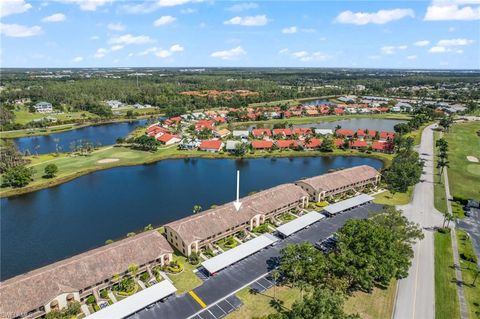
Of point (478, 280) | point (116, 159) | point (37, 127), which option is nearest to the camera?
point (478, 280)

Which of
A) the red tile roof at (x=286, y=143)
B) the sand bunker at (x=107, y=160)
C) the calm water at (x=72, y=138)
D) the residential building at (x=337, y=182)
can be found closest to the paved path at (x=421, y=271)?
the residential building at (x=337, y=182)

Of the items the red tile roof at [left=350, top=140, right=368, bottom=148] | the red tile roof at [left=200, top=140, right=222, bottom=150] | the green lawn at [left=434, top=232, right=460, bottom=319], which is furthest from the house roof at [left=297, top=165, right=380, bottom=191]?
the red tile roof at [left=200, top=140, right=222, bottom=150]

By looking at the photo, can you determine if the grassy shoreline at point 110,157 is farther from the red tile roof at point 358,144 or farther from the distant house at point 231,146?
the red tile roof at point 358,144

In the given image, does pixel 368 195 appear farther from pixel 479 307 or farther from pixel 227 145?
pixel 227 145

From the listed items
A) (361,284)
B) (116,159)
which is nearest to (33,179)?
(116,159)

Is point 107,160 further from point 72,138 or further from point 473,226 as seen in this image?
point 473,226

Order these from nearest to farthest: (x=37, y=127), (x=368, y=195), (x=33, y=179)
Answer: (x=368, y=195), (x=33, y=179), (x=37, y=127)

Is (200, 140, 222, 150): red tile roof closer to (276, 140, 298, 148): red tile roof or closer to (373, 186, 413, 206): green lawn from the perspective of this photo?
(276, 140, 298, 148): red tile roof
